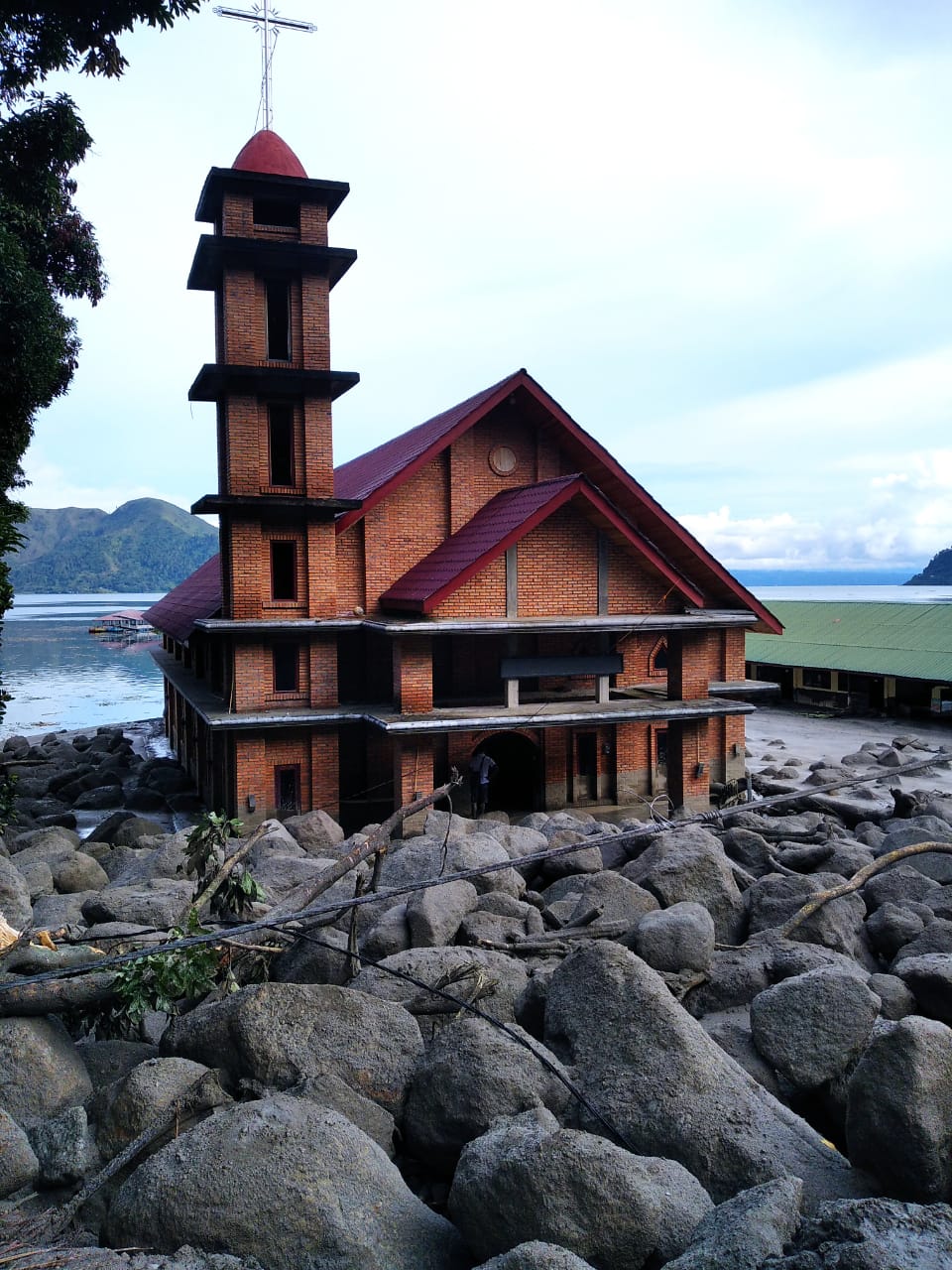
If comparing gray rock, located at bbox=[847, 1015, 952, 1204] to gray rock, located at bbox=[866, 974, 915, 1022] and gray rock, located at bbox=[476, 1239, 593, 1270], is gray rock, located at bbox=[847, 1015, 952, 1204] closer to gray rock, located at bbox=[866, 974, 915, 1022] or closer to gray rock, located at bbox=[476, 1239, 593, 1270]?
gray rock, located at bbox=[866, 974, 915, 1022]

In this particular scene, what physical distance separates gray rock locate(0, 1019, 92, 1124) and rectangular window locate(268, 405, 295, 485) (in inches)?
572

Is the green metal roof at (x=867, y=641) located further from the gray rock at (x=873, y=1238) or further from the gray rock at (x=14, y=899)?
the gray rock at (x=873, y=1238)

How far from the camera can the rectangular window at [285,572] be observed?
20625 mm

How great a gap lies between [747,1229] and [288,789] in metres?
16.7

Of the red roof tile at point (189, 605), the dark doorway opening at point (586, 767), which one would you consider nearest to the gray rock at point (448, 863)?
the red roof tile at point (189, 605)

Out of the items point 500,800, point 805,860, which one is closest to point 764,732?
point 500,800

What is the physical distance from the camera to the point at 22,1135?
6.73 meters

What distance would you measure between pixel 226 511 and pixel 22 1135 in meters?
14.8

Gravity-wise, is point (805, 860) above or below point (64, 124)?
below

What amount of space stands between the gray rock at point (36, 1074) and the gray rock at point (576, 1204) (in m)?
3.43

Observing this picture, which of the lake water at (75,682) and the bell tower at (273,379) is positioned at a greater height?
the bell tower at (273,379)

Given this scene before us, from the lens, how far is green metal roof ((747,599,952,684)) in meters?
37.1

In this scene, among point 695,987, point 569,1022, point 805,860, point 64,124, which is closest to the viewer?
point 569,1022

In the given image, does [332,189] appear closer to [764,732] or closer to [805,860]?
[805,860]
